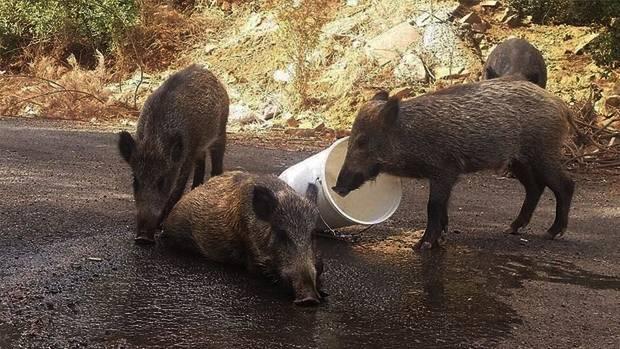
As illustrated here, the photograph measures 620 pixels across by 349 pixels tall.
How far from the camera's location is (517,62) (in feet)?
41.3

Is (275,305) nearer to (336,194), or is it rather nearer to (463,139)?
(336,194)

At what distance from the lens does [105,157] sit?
10859 millimetres

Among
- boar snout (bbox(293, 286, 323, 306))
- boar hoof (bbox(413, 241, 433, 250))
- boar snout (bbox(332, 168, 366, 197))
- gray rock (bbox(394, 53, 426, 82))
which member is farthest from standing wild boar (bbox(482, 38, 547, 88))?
boar snout (bbox(293, 286, 323, 306))

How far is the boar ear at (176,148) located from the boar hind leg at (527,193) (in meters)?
2.94

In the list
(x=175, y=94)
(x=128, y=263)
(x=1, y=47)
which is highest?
(x=175, y=94)

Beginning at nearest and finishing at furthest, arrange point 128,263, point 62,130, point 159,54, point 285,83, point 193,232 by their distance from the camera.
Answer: point 128,263
point 193,232
point 62,130
point 285,83
point 159,54

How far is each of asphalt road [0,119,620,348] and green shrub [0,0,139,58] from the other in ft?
48.2

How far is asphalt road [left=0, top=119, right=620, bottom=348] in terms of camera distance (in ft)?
13.4

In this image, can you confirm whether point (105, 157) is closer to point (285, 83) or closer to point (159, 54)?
point (285, 83)

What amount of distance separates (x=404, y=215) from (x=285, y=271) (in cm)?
325

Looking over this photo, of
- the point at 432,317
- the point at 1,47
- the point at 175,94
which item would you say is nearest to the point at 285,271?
the point at 432,317

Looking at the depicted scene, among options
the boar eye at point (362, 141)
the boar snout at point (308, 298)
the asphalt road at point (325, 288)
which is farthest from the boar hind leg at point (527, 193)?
the boar snout at point (308, 298)

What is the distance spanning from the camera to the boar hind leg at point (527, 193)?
23.8ft

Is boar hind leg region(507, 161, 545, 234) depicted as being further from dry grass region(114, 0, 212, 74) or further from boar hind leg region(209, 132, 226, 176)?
dry grass region(114, 0, 212, 74)
